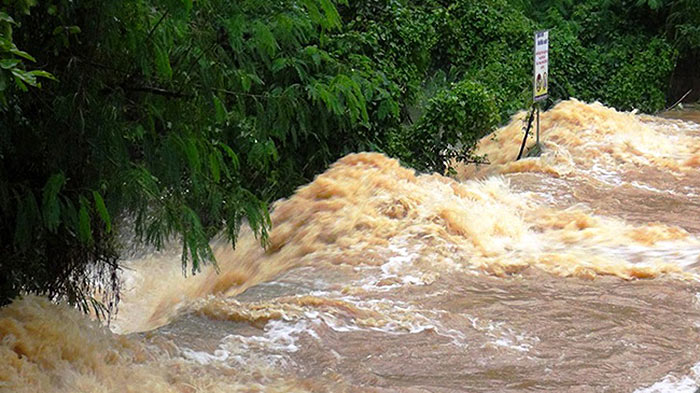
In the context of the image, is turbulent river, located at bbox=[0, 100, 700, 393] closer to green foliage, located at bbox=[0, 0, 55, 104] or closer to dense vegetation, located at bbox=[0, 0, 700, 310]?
dense vegetation, located at bbox=[0, 0, 700, 310]

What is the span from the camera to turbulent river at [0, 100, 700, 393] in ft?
15.3

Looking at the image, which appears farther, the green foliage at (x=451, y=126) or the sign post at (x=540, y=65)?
the green foliage at (x=451, y=126)

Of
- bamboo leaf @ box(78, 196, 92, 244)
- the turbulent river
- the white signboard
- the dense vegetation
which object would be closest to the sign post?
the white signboard

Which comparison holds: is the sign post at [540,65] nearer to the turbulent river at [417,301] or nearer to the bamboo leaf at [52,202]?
Answer: the turbulent river at [417,301]

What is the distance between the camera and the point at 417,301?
238 inches

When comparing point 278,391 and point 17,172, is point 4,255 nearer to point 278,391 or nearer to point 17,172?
point 17,172

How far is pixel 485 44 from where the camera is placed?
47.4 feet

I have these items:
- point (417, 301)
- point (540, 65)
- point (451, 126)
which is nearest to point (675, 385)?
point (417, 301)

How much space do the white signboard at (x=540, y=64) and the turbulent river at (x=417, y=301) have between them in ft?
2.87

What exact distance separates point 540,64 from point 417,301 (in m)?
4.62

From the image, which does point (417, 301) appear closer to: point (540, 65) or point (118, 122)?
point (118, 122)

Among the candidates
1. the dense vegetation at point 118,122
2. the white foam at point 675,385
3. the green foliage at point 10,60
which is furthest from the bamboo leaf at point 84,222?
the white foam at point 675,385

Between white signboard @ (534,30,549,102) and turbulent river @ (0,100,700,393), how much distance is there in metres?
0.87

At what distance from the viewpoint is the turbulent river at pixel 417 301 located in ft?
15.3
